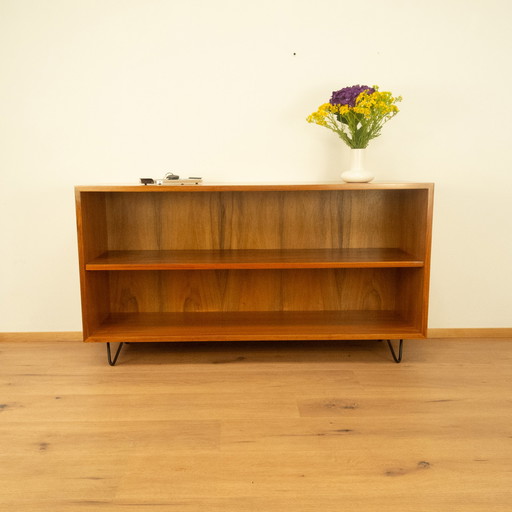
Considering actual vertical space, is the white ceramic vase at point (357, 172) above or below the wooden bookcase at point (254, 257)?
above

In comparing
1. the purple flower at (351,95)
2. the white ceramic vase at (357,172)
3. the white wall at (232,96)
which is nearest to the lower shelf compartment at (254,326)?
the white wall at (232,96)

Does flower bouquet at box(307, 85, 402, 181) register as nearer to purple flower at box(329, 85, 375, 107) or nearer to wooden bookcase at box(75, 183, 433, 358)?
purple flower at box(329, 85, 375, 107)

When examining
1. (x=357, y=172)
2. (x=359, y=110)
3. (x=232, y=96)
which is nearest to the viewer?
(x=359, y=110)

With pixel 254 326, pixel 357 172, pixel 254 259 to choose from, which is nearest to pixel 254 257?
pixel 254 259

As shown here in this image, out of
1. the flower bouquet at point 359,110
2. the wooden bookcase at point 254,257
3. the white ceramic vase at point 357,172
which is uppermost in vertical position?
the flower bouquet at point 359,110

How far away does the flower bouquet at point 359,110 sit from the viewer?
197cm

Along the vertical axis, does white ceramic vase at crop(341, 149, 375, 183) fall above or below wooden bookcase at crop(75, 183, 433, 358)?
above

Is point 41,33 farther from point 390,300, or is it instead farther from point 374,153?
point 390,300

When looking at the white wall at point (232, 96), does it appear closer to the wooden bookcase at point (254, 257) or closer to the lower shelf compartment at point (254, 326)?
the wooden bookcase at point (254, 257)

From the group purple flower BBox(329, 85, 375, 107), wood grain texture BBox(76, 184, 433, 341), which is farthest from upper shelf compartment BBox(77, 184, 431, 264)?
purple flower BBox(329, 85, 375, 107)

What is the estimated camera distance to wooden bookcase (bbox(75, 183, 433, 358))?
7.09ft

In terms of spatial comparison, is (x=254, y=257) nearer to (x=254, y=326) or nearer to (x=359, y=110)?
(x=254, y=326)

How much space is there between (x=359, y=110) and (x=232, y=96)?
65 centimetres

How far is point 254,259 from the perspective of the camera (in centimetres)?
210
